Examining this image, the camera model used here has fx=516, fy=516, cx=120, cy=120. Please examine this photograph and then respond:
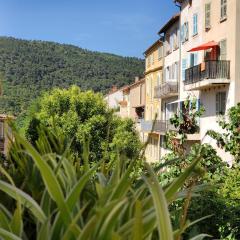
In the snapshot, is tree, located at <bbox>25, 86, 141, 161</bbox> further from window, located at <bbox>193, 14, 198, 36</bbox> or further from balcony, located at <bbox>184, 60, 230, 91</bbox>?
balcony, located at <bbox>184, 60, 230, 91</bbox>

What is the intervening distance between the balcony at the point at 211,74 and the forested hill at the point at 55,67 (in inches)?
2326

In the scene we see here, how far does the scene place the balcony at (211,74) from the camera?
883 inches

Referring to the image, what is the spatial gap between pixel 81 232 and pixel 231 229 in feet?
16.6

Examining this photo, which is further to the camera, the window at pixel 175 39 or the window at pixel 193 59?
the window at pixel 175 39

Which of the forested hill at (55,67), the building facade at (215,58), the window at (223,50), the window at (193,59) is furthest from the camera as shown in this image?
the forested hill at (55,67)

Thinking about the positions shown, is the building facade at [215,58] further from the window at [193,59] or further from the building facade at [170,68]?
the building facade at [170,68]

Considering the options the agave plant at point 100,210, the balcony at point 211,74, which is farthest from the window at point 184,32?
the agave plant at point 100,210

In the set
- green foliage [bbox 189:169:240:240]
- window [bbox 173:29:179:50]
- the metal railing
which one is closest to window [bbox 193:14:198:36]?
the metal railing

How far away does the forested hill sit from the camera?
3733 inches

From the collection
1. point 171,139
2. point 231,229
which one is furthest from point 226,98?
point 231,229

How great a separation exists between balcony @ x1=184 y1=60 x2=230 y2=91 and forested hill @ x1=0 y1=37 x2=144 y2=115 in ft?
194

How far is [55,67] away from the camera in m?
108

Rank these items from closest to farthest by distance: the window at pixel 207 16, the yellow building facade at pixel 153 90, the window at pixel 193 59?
the window at pixel 207 16 < the window at pixel 193 59 < the yellow building facade at pixel 153 90

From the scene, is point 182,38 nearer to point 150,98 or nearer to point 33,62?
point 150,98
